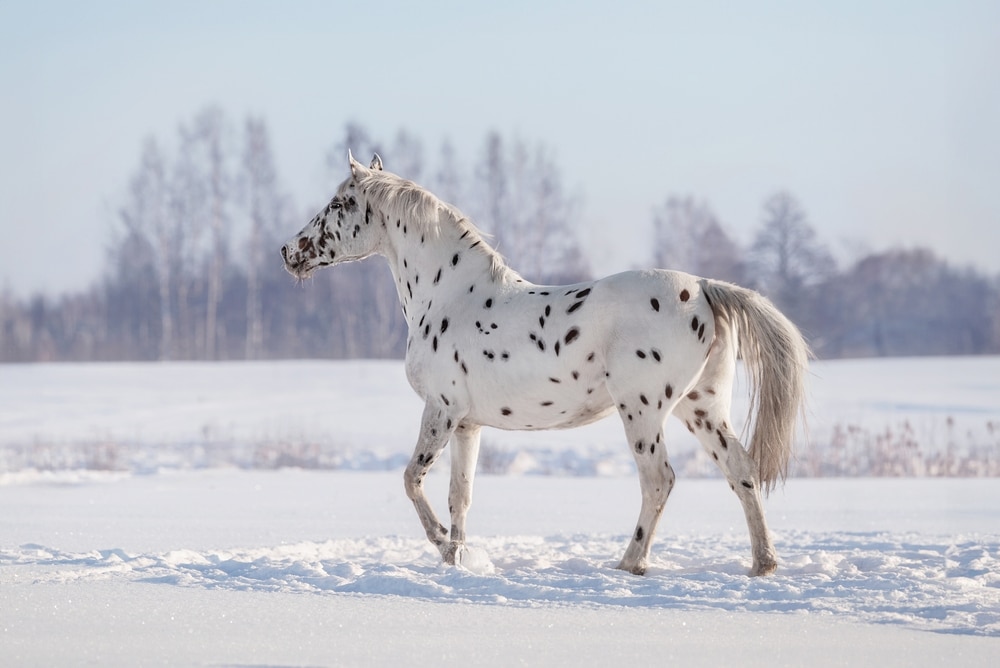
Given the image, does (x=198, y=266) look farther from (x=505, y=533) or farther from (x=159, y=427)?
(x=505, y=533)

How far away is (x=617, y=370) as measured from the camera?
5.68 meters

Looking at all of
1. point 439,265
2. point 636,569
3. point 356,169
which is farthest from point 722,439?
point 356,169

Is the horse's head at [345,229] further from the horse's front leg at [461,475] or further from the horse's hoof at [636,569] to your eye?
the horse's hoof at [636,569]

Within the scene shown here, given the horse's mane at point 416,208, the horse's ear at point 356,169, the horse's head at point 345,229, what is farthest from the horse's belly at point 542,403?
the horse's ear at point 356,169

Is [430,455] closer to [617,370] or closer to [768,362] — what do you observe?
[617,370]

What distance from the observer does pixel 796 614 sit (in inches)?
175

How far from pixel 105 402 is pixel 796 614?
20.6 meters

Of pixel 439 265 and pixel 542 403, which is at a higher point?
pixel 439 265

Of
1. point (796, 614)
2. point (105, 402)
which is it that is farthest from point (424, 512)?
point (105, 402)

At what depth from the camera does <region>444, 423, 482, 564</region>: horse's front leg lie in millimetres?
6379

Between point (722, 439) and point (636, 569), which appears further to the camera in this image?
point (722, 439)

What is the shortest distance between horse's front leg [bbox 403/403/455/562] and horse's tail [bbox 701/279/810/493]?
1576 millimetres

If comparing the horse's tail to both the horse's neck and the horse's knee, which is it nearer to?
the horse's neck

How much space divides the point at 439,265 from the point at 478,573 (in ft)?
6.38
